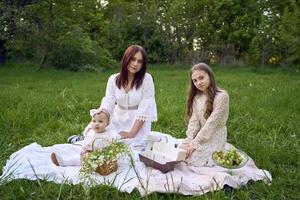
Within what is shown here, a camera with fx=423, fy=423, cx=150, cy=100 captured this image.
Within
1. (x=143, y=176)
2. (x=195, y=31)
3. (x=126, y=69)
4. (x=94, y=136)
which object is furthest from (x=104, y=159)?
(x=195, y=31)

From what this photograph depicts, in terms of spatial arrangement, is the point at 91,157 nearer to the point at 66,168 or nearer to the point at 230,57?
the point at 66,168

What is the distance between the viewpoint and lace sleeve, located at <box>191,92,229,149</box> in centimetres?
452

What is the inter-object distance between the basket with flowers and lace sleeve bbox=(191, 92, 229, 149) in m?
0.85

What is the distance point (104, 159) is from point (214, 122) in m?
1.26

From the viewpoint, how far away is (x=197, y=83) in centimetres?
465

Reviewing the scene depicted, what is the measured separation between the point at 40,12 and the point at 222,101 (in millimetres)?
13842

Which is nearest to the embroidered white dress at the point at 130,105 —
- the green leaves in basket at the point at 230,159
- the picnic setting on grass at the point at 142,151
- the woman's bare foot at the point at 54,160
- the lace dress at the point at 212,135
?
→ the picnic setting on grass at the point at 142,151

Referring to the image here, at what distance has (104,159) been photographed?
4.05m

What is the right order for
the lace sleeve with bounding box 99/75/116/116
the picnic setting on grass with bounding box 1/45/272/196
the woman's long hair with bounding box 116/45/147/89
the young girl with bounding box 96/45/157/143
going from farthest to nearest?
the lace sleeve with bounding box 99/75/116/116 → the young girl with bounding box 96/45/157/143 → the woman's long hair with bounding box 116/45/147/89 → the picnic setting on grass with bounding box 1/45/272/196

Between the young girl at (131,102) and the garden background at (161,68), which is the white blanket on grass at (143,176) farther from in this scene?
the young girl at (131,102)

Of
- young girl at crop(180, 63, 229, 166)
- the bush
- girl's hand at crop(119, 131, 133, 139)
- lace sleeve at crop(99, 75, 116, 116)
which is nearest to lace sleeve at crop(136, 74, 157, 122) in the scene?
girl's hand at crop(119, 131, 133, 139)

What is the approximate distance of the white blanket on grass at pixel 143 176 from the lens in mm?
3764

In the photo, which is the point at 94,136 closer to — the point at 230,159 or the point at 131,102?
the point at 131,102

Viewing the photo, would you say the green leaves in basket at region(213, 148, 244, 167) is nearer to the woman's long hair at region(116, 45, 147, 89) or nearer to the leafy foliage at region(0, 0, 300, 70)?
the woman's long hair at region(116, 45, 147, 89)
